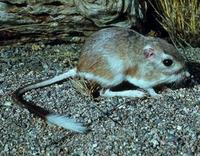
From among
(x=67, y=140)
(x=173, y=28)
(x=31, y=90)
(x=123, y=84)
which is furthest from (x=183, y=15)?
(x=67, y=140)

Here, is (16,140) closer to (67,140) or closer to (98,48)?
(67,140)

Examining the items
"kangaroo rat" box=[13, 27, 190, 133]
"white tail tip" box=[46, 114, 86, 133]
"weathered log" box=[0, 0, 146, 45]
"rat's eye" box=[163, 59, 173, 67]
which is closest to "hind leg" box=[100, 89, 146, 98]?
"kangaroo rat" box=[13, 27, 190, 133]

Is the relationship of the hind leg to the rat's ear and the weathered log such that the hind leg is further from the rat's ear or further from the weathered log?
the weathered log

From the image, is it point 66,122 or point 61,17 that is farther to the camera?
point 61,17

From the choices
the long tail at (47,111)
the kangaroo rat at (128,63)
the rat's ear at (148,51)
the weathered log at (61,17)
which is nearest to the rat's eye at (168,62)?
the kangaroo rat at (128,63)

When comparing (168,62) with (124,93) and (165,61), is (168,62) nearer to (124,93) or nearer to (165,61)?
(165,61)

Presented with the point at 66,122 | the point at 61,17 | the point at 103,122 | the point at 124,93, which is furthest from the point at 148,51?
the point at 61,17
